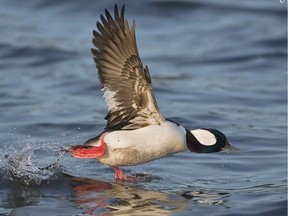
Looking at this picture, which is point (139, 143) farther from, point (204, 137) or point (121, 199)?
point (204, 137)

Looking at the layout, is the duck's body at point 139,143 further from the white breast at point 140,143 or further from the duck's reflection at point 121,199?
the duck's reflection at point 121,199

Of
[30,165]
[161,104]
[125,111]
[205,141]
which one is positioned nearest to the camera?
[125,111]

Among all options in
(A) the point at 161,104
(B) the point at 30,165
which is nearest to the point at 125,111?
(B) the point at 30,165

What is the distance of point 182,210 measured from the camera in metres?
7.88

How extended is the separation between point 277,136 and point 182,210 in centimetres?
366

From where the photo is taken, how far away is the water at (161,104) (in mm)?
8250

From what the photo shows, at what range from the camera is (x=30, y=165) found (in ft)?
28.5

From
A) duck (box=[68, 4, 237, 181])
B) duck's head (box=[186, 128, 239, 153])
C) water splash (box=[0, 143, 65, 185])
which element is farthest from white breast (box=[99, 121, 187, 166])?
water splash (box=[0, 143, 65, 185])

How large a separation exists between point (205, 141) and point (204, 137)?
4 centimetres

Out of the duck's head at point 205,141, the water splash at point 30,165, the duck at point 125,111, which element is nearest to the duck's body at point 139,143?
the duck at point 125,111

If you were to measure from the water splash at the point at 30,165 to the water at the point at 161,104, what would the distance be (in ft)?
0.04

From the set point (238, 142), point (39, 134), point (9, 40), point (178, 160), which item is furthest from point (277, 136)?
point (9, 40)

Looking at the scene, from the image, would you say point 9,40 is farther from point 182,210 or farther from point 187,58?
point 182,210

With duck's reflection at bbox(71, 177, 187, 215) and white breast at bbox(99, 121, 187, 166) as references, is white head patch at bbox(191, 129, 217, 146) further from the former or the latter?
duck's reflection at bbox(71, 177, 187, 215)
